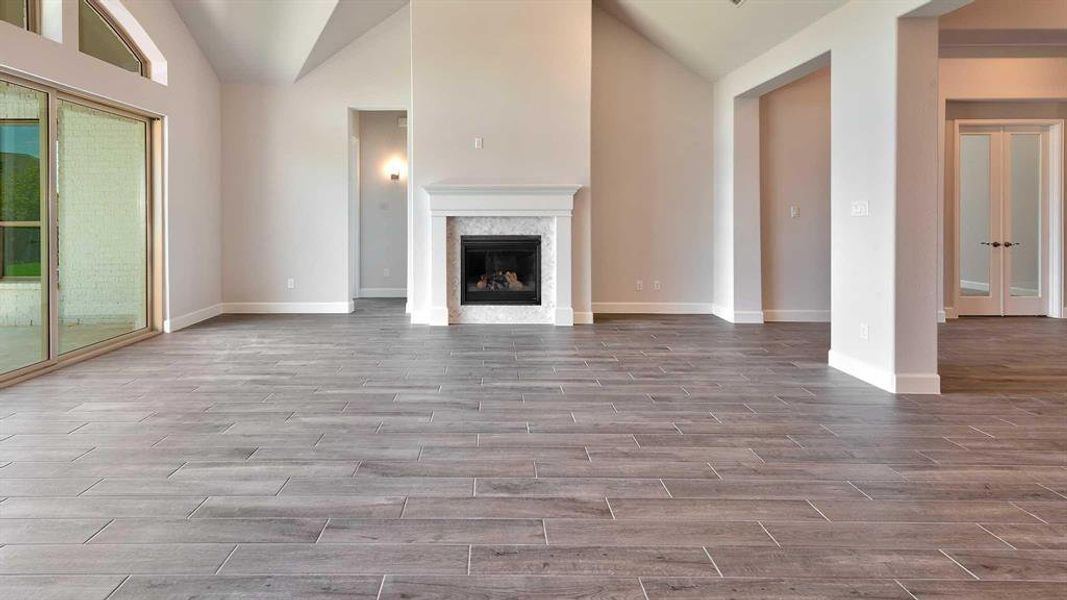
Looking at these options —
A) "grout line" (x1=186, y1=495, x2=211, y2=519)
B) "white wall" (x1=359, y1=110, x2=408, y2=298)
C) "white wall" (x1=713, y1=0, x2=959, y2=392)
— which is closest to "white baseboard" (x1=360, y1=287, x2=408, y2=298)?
"white wall" (x1=359, y1=110, x2=408, y2=298)

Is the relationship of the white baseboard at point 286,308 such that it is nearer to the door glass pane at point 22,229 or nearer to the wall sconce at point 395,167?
the wall sconce at point 395,167

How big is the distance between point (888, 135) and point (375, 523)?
4.21 m

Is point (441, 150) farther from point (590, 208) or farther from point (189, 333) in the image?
point (189, 333)

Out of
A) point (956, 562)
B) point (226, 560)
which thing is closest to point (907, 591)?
point (956, 562)

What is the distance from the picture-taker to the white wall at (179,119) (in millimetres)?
5422

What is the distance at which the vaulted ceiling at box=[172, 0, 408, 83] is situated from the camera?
7.49 metres

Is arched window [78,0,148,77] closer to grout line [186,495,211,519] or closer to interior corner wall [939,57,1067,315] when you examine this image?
grout line [186,495,211,519]

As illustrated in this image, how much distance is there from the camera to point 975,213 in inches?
350

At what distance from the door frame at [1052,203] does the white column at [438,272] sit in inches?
251

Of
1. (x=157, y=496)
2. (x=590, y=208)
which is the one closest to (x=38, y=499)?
(x=157, y=496)

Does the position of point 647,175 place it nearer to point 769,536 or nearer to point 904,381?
point 904,381

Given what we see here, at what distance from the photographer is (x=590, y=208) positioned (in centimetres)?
808

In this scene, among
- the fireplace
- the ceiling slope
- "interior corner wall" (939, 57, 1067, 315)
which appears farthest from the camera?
"interior corner wall" (939, 57, 1067, 315)

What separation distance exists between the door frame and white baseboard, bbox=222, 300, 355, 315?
788cm
